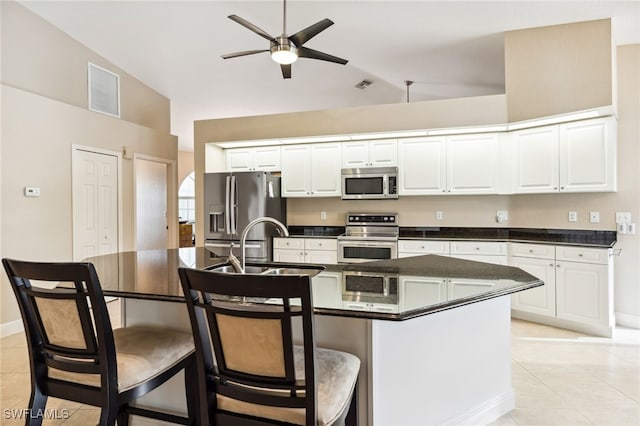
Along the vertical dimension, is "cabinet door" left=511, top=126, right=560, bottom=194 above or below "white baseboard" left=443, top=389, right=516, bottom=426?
above

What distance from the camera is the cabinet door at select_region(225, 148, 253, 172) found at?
223 inches

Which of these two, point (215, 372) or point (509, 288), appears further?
point (509, 288)

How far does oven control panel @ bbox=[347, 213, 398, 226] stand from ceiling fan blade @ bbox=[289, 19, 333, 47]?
2.67 m

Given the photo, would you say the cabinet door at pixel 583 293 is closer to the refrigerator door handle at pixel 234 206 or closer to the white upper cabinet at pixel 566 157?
the white upper cabinet at pixel 566 157

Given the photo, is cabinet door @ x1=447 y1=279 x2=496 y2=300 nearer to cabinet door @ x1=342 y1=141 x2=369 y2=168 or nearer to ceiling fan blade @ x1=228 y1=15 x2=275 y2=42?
ceiling fan blade @ x1=228 y1=15 x2=275 y2=42

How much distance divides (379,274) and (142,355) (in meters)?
1.20

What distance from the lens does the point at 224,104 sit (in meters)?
6.73

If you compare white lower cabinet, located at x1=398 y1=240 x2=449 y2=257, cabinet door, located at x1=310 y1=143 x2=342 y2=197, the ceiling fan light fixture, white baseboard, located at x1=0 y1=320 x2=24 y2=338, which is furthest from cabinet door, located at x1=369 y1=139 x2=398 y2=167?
white baseboard, located at x1=0 y1=320 x2=24 y2=338

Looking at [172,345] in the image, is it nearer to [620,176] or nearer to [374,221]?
[374,221]

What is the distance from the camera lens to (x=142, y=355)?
165 cm

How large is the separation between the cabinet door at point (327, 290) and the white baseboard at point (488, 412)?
90cm

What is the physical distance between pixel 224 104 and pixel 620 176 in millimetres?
5602

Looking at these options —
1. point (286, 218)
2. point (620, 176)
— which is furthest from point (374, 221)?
point (620, 176)

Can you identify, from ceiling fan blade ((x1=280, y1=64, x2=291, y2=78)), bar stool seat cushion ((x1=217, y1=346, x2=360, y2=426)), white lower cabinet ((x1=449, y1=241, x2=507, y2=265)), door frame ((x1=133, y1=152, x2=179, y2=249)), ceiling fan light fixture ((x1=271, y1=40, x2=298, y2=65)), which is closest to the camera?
bar stool seat cushion ((x1=217, y1=346, x2=360, y2=426))
